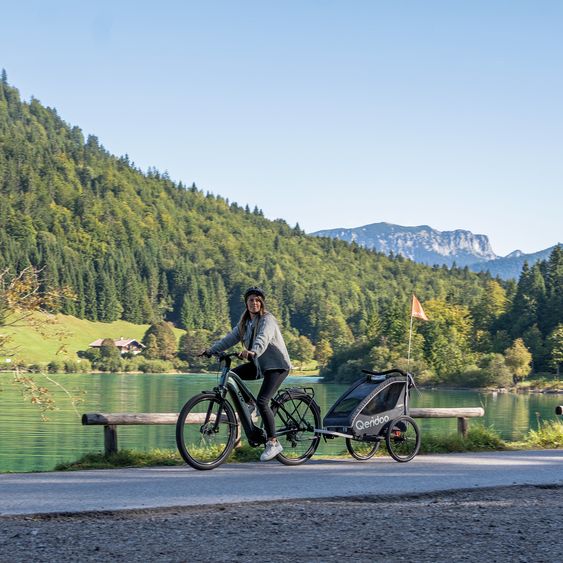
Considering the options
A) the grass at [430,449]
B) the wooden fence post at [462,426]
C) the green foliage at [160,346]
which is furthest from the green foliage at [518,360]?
the wooden fence post at [462,426]


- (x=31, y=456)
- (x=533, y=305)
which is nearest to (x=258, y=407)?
(x=31, y=456)

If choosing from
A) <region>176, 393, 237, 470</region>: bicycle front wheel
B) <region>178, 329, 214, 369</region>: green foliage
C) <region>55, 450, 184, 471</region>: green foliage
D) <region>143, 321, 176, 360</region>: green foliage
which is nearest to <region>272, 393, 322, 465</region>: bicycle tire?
<region>176, 393, 237, 470</region>: bicycle front wheel

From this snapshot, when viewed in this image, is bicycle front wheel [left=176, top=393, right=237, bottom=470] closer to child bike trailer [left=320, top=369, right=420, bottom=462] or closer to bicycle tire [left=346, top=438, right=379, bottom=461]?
child bike trailer [left=320, top=369, right=420, bottom=462]

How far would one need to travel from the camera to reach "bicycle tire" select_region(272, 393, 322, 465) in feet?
38.1

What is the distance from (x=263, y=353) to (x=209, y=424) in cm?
104

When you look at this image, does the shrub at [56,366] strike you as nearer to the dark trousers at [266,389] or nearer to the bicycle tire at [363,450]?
the bicycle tire at [363,450]

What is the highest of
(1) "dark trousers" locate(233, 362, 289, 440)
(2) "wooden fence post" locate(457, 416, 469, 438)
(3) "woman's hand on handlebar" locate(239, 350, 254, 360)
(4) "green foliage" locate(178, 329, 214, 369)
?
(4) "green foliage" locate(178, 329, 214, 369)

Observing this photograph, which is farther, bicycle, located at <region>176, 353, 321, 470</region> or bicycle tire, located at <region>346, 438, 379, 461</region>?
bicycle tire, located at <region>346, 438, 379, 461</region>

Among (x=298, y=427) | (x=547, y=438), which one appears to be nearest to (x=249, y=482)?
(x=298, y=427)

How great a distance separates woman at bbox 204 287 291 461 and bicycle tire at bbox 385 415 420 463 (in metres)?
1.59

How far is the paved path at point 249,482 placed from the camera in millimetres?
8156

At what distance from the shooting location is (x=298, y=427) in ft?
38.3

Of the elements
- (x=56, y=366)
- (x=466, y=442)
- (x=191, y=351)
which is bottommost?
(x=466, y=442)

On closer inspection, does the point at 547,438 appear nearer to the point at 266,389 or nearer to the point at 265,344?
the point at 266,389
